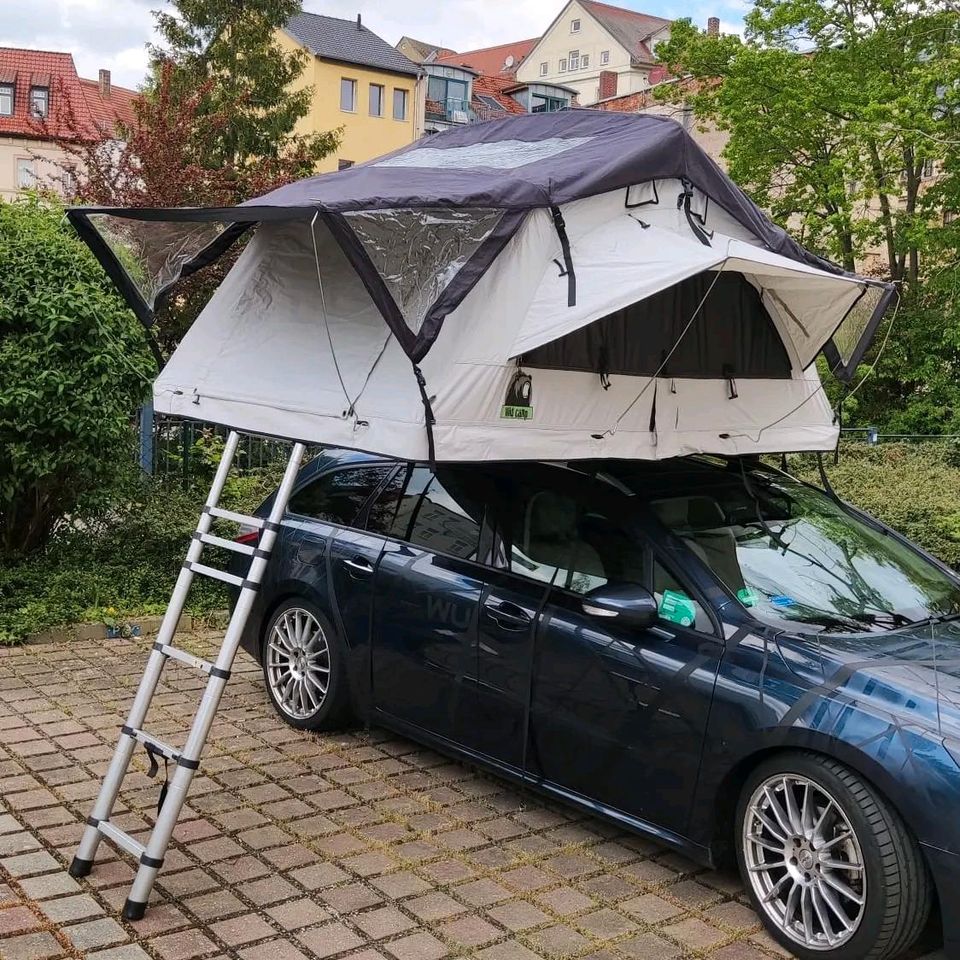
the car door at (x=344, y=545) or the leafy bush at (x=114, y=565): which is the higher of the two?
the car door at (x=344, y=545)

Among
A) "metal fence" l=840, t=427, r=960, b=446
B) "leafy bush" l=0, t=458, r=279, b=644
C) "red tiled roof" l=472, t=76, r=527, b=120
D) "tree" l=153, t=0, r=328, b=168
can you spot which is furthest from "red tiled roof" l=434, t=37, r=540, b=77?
"leafy bush" l=0, t=458, r=279, b=644

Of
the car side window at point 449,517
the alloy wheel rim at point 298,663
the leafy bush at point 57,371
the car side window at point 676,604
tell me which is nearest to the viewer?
the car side window at point 676,604

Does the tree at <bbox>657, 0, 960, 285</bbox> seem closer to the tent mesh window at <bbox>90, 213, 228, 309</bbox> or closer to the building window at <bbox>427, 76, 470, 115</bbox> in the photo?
the tent mesh window at <bbox>90, 213, 228, 309</bbox>

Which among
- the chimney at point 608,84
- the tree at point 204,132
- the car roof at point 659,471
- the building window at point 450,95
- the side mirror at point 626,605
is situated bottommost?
the side mirror at point 626,605

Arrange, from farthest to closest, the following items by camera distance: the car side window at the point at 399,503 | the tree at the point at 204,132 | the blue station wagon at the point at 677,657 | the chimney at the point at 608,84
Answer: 1. the chimney at the point at 608,84
2. the tree at the point at 204,132
3. the car side window at the point at 399,503
4. the blue station wagon at the point at 677,657

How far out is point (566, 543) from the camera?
487 cm

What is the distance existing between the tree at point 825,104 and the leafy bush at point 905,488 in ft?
26.6

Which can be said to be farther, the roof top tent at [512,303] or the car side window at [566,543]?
the car side window at [566,543]

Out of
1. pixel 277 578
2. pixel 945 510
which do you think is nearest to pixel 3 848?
pixel 277 578

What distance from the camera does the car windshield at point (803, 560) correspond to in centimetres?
443

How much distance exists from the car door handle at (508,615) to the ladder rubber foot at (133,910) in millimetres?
1843

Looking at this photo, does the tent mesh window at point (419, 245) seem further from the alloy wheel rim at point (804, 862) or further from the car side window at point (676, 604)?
the alloy wheel rim at point (804, 862)

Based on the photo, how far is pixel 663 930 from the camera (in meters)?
4.06

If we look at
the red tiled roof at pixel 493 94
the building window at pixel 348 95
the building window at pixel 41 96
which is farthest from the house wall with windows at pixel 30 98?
the red tiled roof at pixel 493 94
